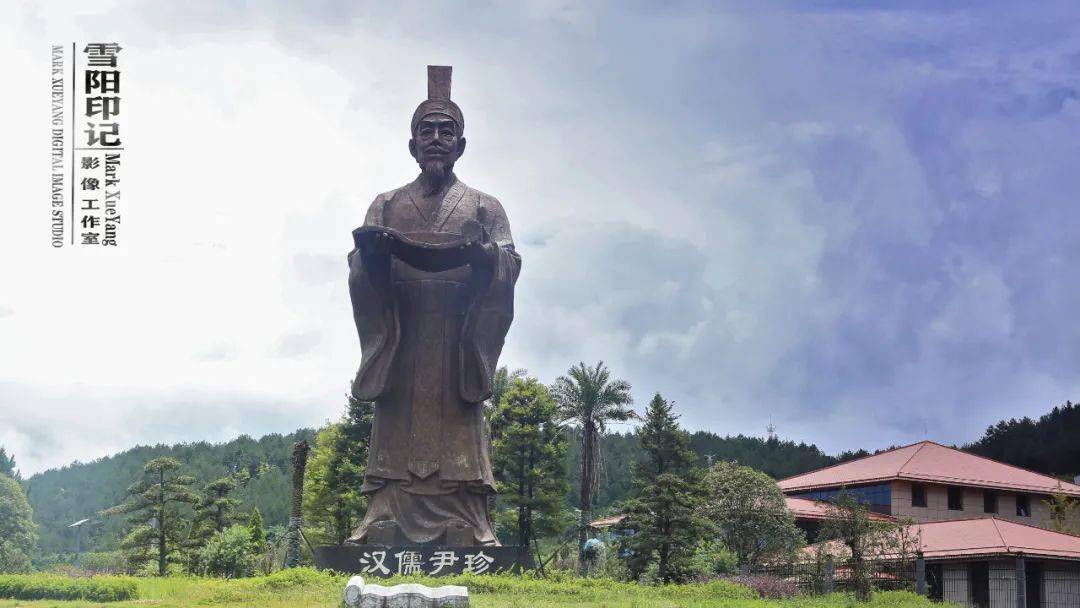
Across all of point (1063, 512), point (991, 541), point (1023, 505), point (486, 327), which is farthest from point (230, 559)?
point (1023, 505)

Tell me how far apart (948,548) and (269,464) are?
136ft

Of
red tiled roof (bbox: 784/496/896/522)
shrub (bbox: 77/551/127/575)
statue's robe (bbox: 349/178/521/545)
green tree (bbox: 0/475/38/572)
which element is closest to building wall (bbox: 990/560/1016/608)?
red tiled roof (bbox: 784/496/896/522)

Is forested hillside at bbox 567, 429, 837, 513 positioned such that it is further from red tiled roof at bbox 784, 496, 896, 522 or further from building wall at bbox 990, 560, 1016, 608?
building wall at bbox 990, 560, 1016, 608

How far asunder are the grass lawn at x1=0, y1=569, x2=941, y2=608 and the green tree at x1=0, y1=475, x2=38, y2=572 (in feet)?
101

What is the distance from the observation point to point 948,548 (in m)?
23.5

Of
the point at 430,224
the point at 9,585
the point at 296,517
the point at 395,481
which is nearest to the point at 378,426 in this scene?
the point at 395,481

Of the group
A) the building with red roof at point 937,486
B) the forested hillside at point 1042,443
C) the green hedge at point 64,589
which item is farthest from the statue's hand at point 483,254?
the forested hillside at point 1042,443

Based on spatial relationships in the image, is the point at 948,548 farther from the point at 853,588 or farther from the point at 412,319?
the point at 412,319

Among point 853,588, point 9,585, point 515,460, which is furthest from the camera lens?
point 515,460

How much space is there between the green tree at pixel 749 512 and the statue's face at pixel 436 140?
47.4ft

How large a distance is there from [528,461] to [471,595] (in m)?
22.3

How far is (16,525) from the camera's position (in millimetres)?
41656

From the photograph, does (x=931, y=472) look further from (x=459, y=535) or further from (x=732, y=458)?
(x=459, y=535)

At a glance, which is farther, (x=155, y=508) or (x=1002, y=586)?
(x=155, y=508)
